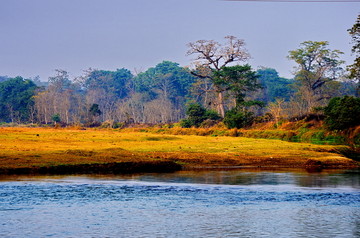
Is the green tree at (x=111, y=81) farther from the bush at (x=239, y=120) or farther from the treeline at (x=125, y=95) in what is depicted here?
the bush at (x=239, y=120)

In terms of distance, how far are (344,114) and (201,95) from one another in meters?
78.0

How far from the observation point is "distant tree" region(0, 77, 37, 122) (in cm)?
12438

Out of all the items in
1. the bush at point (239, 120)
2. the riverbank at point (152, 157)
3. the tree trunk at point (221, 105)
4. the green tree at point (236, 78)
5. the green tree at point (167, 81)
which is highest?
the green tree at point (167, 81)

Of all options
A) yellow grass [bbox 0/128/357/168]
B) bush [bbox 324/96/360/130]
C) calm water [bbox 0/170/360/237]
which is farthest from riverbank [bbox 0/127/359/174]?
bush [bbox 324/96/360/130]

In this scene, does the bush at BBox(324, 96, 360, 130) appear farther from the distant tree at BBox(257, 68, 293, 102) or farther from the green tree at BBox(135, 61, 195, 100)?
the green tree at BBox(135, 61, 195, 100)

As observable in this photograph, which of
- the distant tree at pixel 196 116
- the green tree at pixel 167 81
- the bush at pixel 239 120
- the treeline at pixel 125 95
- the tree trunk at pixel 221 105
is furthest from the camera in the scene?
the green tree at pixel 167 81

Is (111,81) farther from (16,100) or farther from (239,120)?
(239,120)

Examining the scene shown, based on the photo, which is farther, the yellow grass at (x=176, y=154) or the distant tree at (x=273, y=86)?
the distant tree at (x=273, y=86)

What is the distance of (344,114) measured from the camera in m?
47.2

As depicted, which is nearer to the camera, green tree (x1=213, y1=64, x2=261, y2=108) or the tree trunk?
green tree (x1=213, y1=64, x2=261, y2=108)

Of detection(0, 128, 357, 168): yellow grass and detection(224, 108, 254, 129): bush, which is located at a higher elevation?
detection(224, 108, 254, 129): bush

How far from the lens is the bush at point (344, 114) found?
155 ft

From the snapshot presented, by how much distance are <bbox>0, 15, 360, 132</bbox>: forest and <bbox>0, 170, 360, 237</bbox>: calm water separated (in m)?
26.4

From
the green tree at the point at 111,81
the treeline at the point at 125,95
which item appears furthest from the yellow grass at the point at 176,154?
the green tree at the point at 111,81
